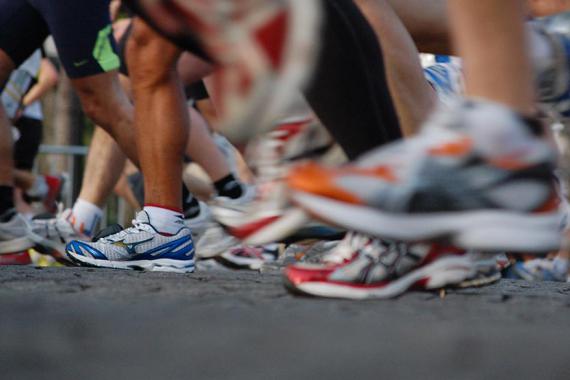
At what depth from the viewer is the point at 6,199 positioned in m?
4.09

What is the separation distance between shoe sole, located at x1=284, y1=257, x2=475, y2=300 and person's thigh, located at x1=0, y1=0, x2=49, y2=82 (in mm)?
2324

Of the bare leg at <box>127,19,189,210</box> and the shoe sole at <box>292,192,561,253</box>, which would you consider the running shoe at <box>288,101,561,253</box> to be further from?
the bare leg at <box>127,19,189,210</box>

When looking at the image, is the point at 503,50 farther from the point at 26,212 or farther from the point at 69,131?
the point at 69,131

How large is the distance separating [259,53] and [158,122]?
194cm

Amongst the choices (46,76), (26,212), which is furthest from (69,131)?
(26,212)

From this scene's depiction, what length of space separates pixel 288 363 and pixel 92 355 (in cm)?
19

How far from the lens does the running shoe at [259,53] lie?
94cm

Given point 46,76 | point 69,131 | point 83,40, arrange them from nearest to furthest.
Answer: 1. point 83,40
2. point 46,76
3. point 69,131

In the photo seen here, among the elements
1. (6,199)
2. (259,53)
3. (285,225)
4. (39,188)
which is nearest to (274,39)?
(259,53)

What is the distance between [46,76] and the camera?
7.11 m

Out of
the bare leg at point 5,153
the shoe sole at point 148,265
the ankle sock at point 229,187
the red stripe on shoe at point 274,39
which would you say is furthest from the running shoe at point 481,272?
the bare leg at point 5,153

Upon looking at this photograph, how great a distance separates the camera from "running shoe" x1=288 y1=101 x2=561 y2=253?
4.14 ft

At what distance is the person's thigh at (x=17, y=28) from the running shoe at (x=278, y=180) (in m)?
2.18

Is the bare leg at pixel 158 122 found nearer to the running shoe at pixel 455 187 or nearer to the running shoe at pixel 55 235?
the running shoe at pixel 55 235
